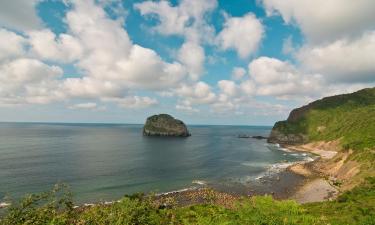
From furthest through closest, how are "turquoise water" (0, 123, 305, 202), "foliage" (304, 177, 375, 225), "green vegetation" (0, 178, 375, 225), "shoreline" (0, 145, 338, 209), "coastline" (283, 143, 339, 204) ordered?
"turquoise water" (0, 123, 305, 202) → "coastline" (283, 143, 339, 204) → "shoreline" (0, 145, 338, 209) → "foliage" (304, 177, 375, 225) → "green vegetation" (0, 178, 375, 225)

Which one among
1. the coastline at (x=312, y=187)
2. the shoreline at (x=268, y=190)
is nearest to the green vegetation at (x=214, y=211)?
the shoreline at (x=268, y=190)

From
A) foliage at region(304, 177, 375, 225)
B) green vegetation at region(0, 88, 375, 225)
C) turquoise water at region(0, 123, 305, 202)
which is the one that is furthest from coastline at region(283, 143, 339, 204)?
turquoise water at region(0, 123, 305, 202)

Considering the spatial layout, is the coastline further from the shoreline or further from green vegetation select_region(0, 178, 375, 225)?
green vegetation select_region(0, 178, 375, 225)

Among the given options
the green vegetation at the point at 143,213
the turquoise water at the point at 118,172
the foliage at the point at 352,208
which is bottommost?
the turquoise water at the point at 118,172

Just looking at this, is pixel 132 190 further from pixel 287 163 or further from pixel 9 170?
pixel 287 163

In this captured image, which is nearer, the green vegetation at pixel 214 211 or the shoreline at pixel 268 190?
the green vegetation at pixel 214 211

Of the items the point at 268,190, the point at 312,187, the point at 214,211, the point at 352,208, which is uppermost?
the point at 352,208

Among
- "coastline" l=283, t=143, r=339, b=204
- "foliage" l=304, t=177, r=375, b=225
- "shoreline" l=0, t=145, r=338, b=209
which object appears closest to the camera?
"foliage" l=304, t=177, r=375, b=225

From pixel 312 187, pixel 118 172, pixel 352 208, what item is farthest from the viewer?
pixel 118 172

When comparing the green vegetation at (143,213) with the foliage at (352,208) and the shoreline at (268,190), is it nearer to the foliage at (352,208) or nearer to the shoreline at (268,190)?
the foliage at (352,208)

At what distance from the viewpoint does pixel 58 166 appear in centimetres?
12019

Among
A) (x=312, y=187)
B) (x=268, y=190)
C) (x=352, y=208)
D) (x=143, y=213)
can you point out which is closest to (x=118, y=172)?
(x=268, y=190)

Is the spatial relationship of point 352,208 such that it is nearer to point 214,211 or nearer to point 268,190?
point 214,211

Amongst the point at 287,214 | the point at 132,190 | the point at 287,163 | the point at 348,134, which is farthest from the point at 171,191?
the point at 348,134
